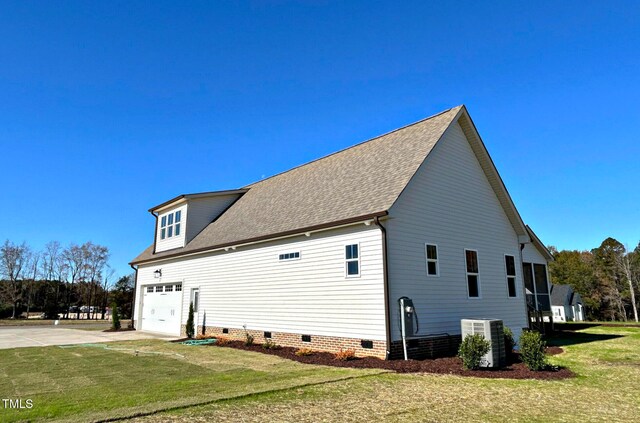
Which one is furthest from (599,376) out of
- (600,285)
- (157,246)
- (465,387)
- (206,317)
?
(600,285)

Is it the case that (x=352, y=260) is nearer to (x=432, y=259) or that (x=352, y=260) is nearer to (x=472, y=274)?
(x=432, y=259)

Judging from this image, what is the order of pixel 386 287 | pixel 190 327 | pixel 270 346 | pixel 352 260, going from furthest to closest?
pixel 190 327, pixel 270 346, pixel 352 260, pixel 386 287

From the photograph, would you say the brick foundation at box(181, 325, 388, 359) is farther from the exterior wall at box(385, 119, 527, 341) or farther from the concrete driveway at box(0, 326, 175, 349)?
the concrete driveway at box(0, 326, 175, 349)

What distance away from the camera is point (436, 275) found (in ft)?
42.3

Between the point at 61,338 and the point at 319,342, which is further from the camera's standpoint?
the point at 61,338

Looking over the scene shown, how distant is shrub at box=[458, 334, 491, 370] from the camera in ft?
32.2

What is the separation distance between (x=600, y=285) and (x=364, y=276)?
70533mm

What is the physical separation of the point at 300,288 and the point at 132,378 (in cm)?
606

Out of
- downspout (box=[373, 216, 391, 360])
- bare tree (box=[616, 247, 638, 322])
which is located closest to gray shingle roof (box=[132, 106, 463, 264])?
downspout (box=[373, 216, 391, 360])

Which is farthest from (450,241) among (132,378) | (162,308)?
(162,308)

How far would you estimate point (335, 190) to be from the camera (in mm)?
15336

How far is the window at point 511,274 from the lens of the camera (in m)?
16.2

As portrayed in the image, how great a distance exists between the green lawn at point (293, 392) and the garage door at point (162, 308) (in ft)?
30.6

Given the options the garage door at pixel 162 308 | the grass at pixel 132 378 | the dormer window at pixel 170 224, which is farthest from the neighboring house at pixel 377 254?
the dormer window at pixel 170 224
